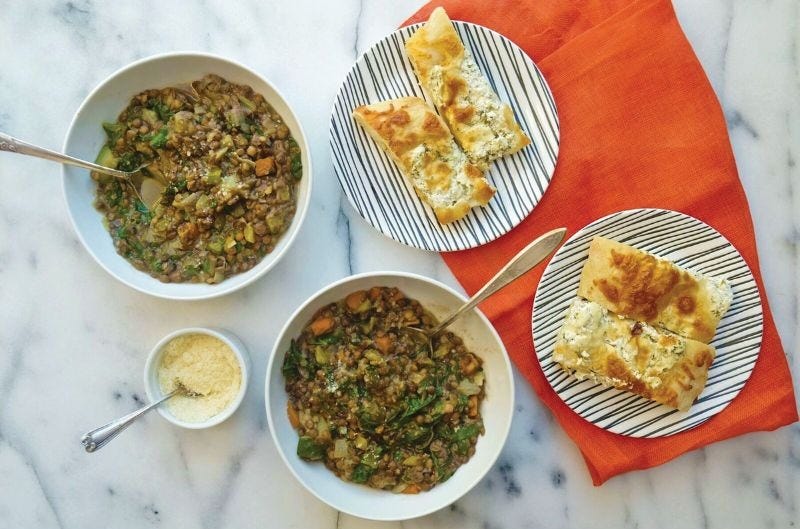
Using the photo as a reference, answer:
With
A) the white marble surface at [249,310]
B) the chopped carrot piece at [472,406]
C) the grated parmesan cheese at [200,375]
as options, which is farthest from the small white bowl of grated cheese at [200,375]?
the chopped carrot piece at [472,406]

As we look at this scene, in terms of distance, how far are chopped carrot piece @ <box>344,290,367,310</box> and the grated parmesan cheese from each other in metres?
0.66

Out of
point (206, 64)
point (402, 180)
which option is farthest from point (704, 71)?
point (206, 64)

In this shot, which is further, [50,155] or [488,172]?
[488,172]

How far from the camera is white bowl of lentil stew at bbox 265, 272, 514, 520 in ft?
11.3

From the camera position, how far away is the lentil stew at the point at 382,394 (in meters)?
3.46

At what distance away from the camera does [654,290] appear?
11.4 ft

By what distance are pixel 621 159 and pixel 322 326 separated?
1.83 meters

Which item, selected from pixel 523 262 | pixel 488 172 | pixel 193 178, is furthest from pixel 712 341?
pixel 193 178

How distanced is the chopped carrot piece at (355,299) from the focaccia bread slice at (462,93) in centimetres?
93

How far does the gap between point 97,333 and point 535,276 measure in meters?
2.46

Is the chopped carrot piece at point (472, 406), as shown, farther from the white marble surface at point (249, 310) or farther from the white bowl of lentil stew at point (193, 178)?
the white bowl of lentil stew at point (193, 178)

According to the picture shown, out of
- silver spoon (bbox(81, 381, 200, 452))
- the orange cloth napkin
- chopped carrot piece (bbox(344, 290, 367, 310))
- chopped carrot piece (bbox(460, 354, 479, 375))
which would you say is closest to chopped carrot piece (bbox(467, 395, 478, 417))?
chopped carrot piece (bbox(460, 354, 479, 375))

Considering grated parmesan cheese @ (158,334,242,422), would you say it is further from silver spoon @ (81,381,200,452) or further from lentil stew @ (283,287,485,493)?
lentil stew @ (283,287,485,493)

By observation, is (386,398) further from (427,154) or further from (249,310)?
(427,154)
